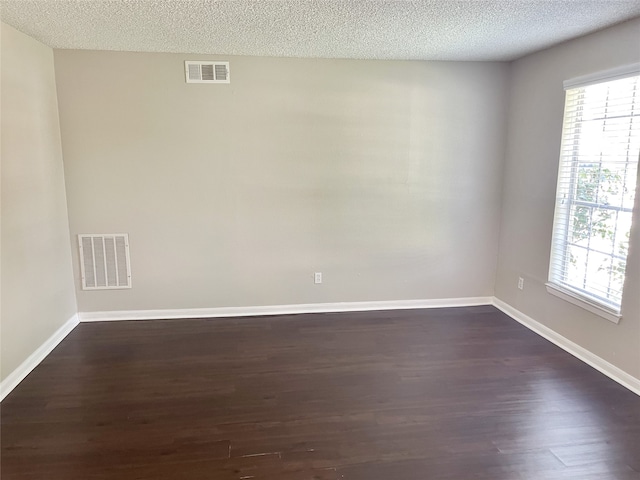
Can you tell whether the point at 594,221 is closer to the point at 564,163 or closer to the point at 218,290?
the point at 564,163

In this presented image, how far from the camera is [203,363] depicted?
3.19 meters

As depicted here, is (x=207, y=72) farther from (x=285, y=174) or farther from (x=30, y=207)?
(x=30, y=207)

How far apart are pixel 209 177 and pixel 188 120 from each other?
1.75 feet

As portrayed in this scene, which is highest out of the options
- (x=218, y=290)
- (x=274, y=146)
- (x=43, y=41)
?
(x=43, y=41)

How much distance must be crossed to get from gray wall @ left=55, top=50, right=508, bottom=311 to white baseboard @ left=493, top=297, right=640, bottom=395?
1.91 feet

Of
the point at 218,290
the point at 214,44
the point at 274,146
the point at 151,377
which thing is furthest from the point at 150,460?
the point at 214,44

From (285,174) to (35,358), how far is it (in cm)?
249

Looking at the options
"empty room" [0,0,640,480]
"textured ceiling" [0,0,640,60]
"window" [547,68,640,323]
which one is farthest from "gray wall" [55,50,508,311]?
"window" [547,68,640,323]

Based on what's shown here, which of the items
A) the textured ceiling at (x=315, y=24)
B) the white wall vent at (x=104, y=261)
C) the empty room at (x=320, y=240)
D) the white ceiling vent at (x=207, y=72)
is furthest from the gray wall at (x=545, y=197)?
the white wall vent at (x=104, y=261)

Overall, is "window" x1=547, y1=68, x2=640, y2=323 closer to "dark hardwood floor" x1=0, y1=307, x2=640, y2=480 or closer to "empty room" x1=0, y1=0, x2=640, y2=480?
"empty room" x1=0, y1=0, x2=640, y2=480

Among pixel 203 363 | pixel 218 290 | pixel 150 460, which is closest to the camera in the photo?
pixel 150 460

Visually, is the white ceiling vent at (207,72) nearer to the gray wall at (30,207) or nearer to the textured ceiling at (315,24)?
the textured ceiling at (315,24)

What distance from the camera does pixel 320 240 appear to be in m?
4.16

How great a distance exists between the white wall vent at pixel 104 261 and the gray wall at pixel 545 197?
12.2 feet
